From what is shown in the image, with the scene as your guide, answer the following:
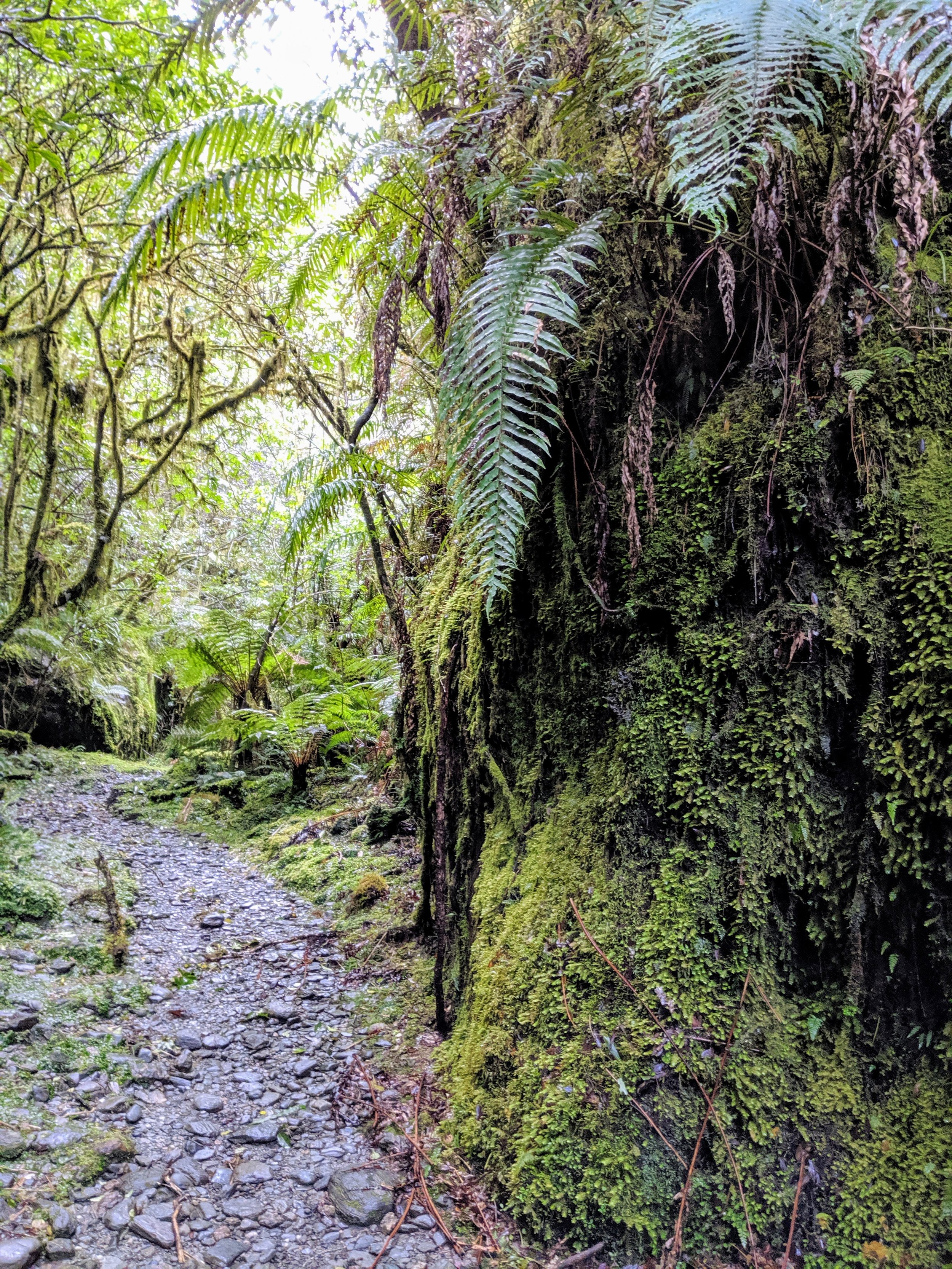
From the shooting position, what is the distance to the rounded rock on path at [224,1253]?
4.95 feet

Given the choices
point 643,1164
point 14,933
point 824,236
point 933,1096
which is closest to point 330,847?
point 14,933

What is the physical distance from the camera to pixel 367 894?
11.9 ft

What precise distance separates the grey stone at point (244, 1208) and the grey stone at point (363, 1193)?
0.59ft

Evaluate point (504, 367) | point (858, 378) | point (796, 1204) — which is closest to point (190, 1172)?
point (796, 1204)

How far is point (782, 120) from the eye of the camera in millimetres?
1715

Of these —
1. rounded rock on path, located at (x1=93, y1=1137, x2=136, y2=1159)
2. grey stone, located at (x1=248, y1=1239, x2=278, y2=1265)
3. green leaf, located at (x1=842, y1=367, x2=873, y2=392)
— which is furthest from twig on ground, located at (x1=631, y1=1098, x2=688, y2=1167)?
green leaf, located at (x1=842, y1=367, x2=873, y2=392)

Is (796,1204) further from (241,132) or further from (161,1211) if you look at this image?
(241,132)

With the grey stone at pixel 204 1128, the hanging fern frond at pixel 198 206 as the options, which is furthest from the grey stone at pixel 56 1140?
the hanging fern frond at pixel 198 206

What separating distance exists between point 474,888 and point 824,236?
7.35 feet

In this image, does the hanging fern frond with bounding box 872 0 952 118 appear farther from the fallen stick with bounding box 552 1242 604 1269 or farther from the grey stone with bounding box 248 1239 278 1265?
the grey stone with bounding box 248 1239 278 1265

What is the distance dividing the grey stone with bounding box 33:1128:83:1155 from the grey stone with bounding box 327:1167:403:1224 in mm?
709

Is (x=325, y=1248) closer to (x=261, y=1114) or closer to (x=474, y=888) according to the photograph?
(x=261, y=1114)

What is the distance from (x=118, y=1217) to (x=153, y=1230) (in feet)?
0.33

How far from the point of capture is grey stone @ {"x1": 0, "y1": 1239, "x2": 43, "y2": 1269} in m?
1.36
